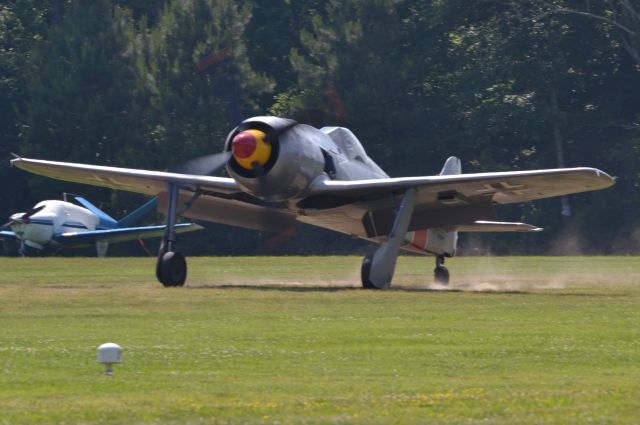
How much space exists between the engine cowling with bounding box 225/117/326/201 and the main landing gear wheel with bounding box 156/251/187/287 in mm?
1843

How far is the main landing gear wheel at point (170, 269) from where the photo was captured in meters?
23.6

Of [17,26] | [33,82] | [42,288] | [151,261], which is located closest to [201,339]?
[42,288]

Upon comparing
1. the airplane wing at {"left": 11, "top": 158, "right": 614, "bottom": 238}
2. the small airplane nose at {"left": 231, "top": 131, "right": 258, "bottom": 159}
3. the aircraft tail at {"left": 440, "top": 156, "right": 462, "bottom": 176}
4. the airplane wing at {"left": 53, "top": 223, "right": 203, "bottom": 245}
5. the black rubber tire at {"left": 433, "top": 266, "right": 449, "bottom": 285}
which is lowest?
the airplane wing at {"left": 53, "top": 223, "right": 203, "bottom": 245}

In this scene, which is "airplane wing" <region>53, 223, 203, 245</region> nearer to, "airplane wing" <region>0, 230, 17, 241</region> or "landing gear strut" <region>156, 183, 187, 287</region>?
"airplane wing" <region>0, 230, 17, 241</region>

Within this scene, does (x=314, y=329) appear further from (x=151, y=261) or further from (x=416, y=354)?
(x=151, y=261)

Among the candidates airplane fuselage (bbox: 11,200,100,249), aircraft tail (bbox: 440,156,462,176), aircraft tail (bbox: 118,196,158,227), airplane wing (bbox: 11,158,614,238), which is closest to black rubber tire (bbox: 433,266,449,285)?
airplane wing (bbox: 11,158,614,238)

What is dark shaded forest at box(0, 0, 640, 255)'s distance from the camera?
59156mm

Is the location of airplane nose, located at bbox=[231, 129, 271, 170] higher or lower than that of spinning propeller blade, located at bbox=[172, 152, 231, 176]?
higher

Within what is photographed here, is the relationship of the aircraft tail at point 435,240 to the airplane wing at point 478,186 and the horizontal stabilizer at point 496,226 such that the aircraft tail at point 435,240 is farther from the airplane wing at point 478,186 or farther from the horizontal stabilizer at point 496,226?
the airplane wing at point 478,186

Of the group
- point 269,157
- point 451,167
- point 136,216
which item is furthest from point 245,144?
point 136,216

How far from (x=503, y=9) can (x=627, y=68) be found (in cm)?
639

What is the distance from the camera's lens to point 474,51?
6400 cm

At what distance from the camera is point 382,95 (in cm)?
5984

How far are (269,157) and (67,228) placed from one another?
29.8 m
